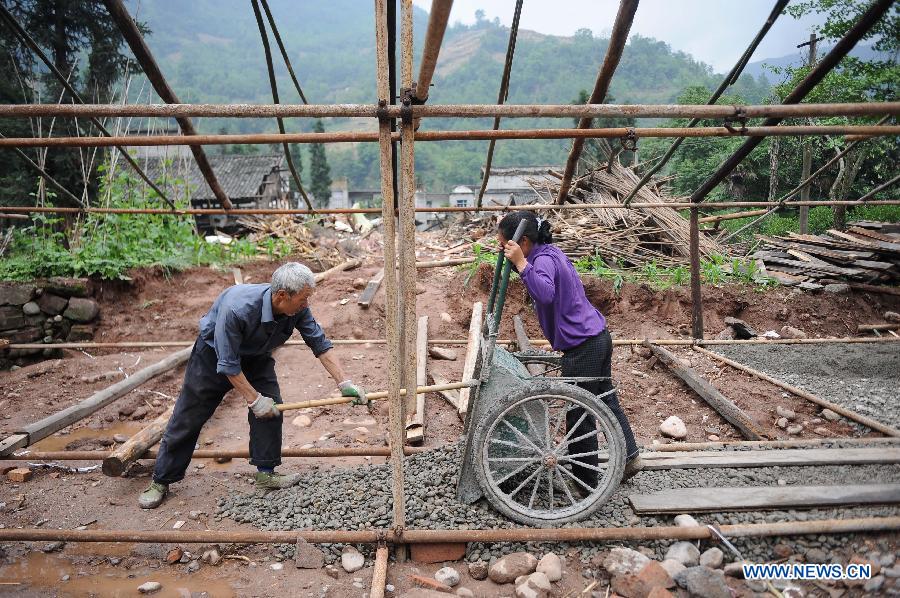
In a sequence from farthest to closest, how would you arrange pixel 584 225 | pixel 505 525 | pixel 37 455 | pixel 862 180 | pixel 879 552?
pixel 862 180 < pixel 584 225 < pixel 37 455 < pixel 505 525 < pixel 879 552

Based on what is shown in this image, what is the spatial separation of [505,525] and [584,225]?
7487 millimetres

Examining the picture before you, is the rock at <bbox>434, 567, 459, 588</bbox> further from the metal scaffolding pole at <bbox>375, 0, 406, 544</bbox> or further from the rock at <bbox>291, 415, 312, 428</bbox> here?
the rock at <bbox>291, 415, 312, 428</bbox>

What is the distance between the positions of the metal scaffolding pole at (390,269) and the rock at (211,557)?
3.68ft

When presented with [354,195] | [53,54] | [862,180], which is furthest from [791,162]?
[354,195]

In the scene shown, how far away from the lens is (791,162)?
18.7 metres

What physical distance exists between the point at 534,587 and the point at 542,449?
713 mm

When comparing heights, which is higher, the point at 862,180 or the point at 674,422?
the point at 862,180

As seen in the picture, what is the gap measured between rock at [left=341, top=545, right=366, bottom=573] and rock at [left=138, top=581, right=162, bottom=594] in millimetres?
987

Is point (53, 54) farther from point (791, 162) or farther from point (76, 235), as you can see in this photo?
point (791, 162)

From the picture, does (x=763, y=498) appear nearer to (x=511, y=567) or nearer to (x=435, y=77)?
(x=511, y=567)

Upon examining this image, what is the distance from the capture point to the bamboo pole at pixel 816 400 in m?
3.93

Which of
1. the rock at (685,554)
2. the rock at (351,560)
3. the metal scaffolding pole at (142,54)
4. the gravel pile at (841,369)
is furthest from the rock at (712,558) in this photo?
the metal scaffolding pole at (142,54)

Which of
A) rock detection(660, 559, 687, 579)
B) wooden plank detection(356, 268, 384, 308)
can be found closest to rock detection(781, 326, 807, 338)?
rock detection(660, 559, 687, 579)

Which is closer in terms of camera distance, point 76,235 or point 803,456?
point 803,456
